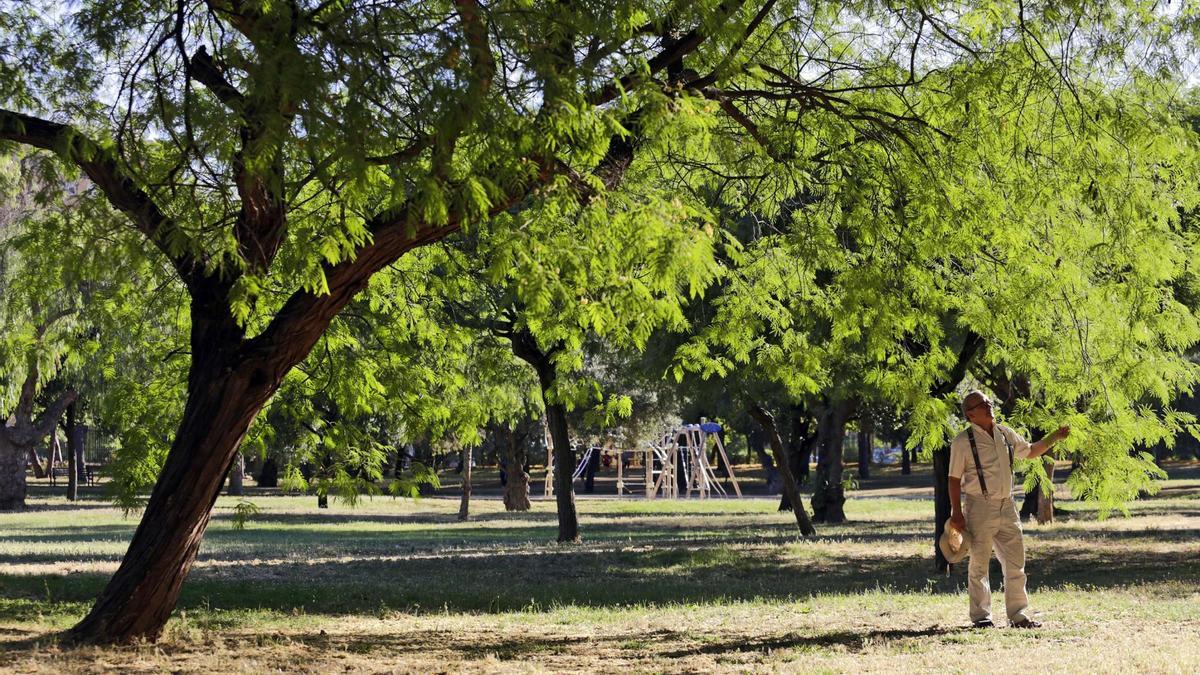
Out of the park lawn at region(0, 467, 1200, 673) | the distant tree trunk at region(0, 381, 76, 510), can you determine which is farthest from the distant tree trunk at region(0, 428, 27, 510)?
the park lawn at region(0, 467, 1200, 673)

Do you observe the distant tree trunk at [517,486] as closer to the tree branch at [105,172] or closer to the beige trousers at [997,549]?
the beige trousers at [997,549]

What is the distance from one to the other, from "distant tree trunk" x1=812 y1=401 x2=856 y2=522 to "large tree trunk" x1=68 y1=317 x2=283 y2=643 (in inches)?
921

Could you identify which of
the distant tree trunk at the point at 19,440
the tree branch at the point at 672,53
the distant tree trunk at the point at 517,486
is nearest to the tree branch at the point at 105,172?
the tree branch at the point at 672,53

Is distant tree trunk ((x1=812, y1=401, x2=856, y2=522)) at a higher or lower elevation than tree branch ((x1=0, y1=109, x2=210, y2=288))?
lower

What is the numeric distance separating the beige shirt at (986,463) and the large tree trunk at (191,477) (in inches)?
205

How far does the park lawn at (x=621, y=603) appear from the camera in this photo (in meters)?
9.10

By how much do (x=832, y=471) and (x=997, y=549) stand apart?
75.2ft

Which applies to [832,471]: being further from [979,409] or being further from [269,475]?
[269,475]

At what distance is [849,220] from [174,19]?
20.1ft

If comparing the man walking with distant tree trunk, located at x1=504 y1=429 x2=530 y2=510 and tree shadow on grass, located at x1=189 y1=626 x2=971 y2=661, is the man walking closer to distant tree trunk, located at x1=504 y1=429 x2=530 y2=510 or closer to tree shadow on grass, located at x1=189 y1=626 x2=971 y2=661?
tree shadow on grass, located at x1=189 y1=626 x2=971 y2=661

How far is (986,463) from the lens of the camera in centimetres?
992

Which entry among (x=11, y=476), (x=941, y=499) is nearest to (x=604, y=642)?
(x=941, y=499)

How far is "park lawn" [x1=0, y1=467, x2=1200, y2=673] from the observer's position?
910cm

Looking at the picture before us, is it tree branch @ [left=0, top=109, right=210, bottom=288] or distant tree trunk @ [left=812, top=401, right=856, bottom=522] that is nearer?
tree branch @ [left=0, top=109, right=210, bottom=288]
